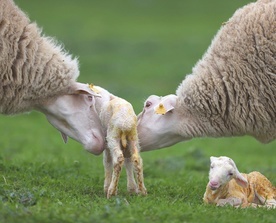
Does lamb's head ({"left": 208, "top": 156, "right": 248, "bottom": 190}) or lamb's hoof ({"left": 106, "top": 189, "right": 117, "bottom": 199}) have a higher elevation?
lamb's head ({"left": 208, "top": 156, "right": 248, "bottom": 190})

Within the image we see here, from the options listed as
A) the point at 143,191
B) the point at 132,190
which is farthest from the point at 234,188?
the point at 132,190

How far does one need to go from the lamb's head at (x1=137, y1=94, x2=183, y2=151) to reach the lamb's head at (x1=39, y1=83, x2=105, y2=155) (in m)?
0.50

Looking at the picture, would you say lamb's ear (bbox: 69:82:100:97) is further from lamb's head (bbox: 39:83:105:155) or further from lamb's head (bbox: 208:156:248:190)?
lamb's head (bbox: 208:156:248:190)

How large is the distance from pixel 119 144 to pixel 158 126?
0.85 metres

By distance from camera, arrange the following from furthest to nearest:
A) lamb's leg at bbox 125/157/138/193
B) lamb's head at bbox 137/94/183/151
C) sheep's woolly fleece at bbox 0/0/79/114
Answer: lamb's head at bbox 137/94/183/151
sheep's woolly fleece at bbox 0/0/79/114
lamb's leg at bbox 125/157/138/193

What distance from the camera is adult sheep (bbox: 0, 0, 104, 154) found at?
797cm

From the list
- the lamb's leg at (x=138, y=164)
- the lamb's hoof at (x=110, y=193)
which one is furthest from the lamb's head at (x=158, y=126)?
the lamb's hoof at (x=110, y=193)

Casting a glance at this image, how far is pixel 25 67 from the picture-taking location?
8039 millimetres

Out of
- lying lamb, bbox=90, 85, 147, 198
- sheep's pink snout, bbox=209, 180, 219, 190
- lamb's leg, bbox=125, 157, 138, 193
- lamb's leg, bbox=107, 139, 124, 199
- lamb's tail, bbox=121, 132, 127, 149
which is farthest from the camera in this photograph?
lamb's leg, bbox=125, 157, 138, 193

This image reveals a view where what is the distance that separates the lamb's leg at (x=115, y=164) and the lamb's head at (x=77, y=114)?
59 cm

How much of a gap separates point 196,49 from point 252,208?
59.2 feet

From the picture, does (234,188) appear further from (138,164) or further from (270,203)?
(138,164)

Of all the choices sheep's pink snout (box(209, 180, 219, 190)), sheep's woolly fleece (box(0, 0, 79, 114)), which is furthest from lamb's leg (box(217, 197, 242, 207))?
sheep's woolly fleece (box(0, 0, 79, 114))

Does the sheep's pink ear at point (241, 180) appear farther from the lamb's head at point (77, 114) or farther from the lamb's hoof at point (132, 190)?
the lamb's head at point (77, 114)
